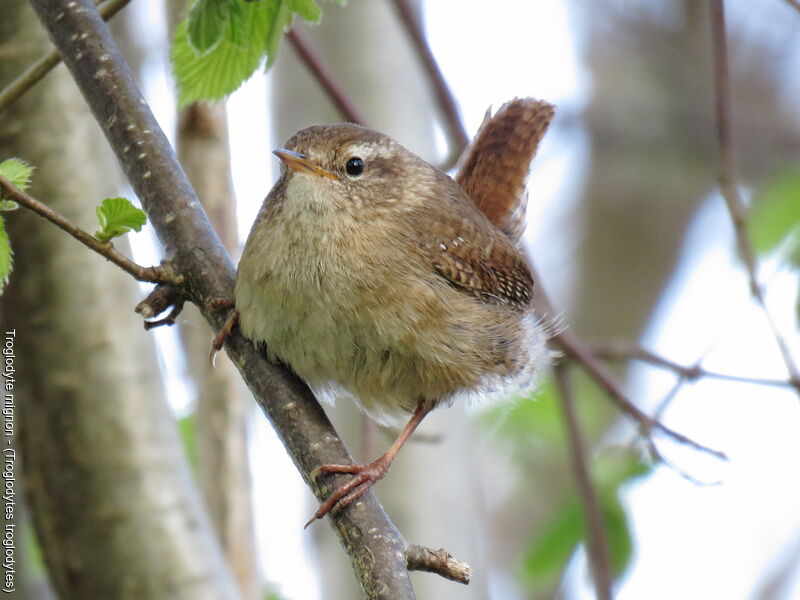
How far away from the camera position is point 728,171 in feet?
10.8

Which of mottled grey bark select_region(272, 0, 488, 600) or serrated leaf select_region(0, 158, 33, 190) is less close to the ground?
mottled grey bark select_region(272, 0, 488, 600)

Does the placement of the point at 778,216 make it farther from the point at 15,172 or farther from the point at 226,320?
the point at 15,172

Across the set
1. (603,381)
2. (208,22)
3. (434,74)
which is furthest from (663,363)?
(208,22)

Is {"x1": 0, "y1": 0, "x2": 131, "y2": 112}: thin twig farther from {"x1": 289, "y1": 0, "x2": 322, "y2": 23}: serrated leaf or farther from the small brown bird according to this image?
the small brown bird

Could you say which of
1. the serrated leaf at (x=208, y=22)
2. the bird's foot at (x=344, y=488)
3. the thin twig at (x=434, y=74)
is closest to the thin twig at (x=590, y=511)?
the thin twig at (x=434, y=74)

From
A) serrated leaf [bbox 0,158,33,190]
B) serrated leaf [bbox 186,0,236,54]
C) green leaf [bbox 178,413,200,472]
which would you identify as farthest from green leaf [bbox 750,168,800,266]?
serrated leaf [bbox 0,158,33,190]

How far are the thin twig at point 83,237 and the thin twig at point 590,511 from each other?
1.57m

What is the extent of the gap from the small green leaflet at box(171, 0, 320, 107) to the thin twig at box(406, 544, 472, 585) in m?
1.01

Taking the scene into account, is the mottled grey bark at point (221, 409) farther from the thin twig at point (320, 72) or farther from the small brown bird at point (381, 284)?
the small brown bird at point (381, 284)

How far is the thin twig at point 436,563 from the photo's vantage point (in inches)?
72.8

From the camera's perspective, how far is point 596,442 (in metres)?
6.99

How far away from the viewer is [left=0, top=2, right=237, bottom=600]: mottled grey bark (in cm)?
277

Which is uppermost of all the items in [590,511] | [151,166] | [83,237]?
[151,166]

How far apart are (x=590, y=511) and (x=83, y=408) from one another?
151cm
